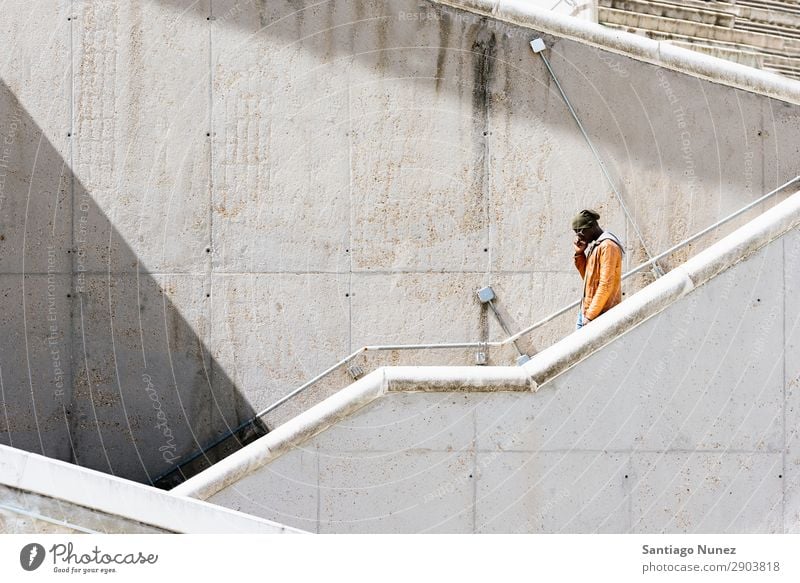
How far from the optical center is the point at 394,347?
9.59 metres

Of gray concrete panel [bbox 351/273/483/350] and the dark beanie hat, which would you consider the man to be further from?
gray concrete panel [bbox 351/273/483/350]

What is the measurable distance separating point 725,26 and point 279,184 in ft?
19.3

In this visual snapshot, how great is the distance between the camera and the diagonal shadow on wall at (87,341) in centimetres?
951

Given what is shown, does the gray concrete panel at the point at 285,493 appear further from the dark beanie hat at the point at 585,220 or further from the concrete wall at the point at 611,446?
the dark beanie hat at the point at 585,220

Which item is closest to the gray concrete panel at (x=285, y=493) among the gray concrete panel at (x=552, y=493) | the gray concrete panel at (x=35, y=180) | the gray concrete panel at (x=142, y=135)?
the gray concrete panel at (x=552, y=493)

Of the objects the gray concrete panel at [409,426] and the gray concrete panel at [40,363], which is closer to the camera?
the gray concrete panel at [409,426]

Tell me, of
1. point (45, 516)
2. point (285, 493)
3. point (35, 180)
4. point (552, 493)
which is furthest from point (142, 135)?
point (552, 493)

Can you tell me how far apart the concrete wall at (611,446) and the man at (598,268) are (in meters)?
0.49

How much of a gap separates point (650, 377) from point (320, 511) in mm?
2747

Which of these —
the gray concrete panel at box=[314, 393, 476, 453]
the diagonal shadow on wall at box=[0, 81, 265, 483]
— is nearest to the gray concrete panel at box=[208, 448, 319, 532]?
the gray concrete panel at box=[314, 393, 476, 453]

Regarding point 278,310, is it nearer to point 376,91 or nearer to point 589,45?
point 376,91
